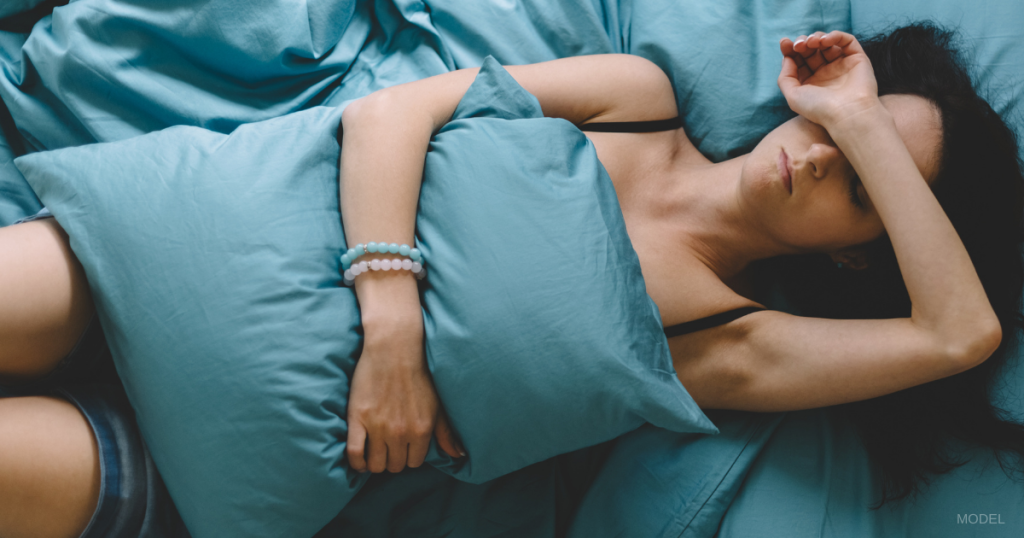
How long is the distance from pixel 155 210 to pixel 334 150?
24 centimetres

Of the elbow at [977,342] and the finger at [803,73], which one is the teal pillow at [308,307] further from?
the finger at [803,73]

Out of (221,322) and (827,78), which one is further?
(827,78)

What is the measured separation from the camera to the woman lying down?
2.34ft

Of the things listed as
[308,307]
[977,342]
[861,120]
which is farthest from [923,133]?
[308,307]

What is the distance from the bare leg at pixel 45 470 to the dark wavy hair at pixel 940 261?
117cm

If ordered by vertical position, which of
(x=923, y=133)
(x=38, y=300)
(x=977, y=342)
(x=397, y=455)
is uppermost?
(x=923, y=133)

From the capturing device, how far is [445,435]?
77cm

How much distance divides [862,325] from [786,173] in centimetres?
27

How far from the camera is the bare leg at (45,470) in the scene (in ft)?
2.17

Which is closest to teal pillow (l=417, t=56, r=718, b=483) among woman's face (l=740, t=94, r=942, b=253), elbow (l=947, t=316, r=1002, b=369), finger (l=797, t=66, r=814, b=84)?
woman's face (l=740, t=94, r=942, b=253)

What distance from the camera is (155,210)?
0.69m

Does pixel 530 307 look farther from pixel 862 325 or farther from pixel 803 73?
pixel 803 73

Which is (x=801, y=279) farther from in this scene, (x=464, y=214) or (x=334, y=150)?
(x=334, y=150)

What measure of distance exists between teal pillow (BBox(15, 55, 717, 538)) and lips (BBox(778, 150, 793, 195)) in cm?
29
